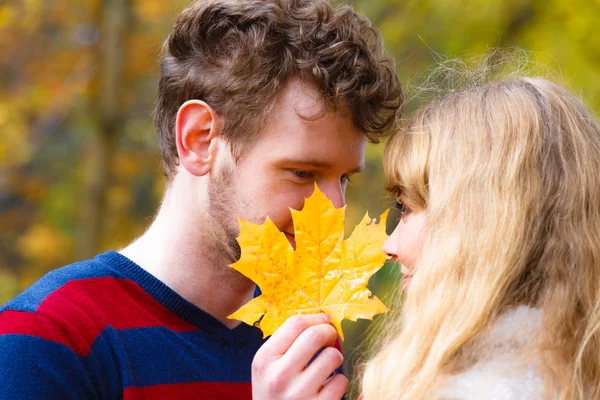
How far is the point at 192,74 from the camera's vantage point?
285 cm

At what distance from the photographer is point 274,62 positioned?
2.69 metres

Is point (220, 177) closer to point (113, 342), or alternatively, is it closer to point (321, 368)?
point (113, 342)

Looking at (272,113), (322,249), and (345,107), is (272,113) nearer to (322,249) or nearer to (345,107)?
(345,107)

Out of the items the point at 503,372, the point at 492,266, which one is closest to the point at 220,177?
the point at 492,266

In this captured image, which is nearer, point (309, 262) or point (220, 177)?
point (309, 262)

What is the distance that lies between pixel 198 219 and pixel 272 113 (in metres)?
0.45

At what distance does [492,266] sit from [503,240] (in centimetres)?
8

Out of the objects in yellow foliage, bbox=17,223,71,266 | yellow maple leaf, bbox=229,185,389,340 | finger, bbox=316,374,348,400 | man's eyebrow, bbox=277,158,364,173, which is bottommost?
yellow foliage, bbox=17,223,71,266

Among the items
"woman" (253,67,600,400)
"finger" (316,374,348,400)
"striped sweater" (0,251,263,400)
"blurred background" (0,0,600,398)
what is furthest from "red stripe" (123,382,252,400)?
"blurred background" (0,0,600,398)

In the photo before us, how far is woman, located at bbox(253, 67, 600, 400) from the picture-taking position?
6.56ft

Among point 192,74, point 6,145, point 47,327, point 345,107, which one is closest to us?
point 47,327

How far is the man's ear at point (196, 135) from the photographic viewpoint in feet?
8.83

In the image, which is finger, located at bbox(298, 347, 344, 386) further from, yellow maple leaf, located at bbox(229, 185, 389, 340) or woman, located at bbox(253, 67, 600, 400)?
yellow maple leaf, located at bbox(229, 185, 389, 340)

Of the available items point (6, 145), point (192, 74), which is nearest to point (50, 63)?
point (6, 145)
